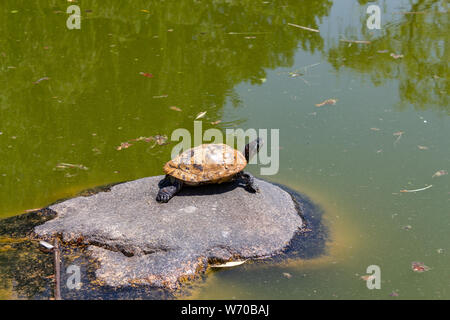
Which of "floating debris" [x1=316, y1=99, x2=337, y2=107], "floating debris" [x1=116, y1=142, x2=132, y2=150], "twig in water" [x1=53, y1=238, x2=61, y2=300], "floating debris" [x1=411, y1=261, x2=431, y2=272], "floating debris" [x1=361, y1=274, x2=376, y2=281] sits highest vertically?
"floating debris" [x1=316, y1=99, x2=337, y2=107]

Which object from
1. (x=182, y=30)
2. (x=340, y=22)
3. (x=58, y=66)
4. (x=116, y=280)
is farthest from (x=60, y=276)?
(x=340, y=22)

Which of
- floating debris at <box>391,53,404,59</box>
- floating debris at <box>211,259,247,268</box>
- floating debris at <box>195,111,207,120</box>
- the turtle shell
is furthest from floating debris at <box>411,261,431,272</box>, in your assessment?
floating debris at <box>391,53,404,59</box>

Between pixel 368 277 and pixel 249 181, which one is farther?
pixel 249 181

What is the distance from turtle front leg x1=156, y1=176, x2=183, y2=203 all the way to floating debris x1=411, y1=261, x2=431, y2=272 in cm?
189

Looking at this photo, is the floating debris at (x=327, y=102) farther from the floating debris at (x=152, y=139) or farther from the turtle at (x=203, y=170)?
the turtle at (x=203, y=170)

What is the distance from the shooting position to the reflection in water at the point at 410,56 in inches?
260

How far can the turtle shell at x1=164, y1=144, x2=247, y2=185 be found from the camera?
14.5 ft

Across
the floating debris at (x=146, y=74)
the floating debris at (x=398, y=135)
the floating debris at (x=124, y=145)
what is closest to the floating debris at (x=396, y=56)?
the floating debris at (x=398, y=135)

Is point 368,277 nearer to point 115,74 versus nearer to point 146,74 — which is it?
point 146,74

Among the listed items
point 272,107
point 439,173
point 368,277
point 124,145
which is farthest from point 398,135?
point 124,145

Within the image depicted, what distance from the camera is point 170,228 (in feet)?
13.4

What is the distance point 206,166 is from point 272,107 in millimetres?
2133

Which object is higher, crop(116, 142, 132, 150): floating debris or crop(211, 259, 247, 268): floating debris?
crop(116, 142, 132, 150): floating debris

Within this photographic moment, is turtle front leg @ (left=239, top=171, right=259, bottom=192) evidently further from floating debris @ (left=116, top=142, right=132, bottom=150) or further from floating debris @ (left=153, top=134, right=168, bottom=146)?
floating debris @ (left=116, top=142, right=132, bottom=150)
